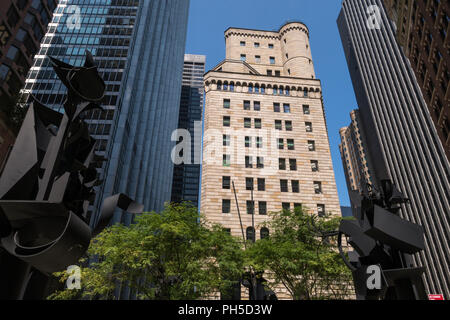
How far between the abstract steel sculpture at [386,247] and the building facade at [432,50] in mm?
34786

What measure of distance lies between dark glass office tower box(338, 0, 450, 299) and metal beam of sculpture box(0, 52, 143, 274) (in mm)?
83965

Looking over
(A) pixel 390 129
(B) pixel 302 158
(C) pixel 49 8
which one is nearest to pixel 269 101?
(B) pixel 302 158

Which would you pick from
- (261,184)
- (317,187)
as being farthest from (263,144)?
(317,187)

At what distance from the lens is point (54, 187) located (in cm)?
405

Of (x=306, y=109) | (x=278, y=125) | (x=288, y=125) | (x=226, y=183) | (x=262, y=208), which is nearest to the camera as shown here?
(x=262, y=208)

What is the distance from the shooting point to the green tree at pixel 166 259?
65.0 ft

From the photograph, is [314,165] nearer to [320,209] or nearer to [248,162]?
[320,209]

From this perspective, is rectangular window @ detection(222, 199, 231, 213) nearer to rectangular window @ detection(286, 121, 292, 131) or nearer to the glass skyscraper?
rectangular window @ detection(286, 121, 292, 131)

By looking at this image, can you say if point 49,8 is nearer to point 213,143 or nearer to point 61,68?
point 213,143

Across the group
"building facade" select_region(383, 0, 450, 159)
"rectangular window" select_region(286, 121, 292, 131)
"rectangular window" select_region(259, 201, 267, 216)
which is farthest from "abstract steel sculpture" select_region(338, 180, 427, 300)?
"rectangular window" select_region(286, 121, 292, 131)

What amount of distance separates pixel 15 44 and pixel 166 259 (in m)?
33.6

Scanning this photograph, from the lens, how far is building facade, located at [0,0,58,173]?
25961 mm

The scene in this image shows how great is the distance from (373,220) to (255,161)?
37919mm

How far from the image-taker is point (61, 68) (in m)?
4.46
